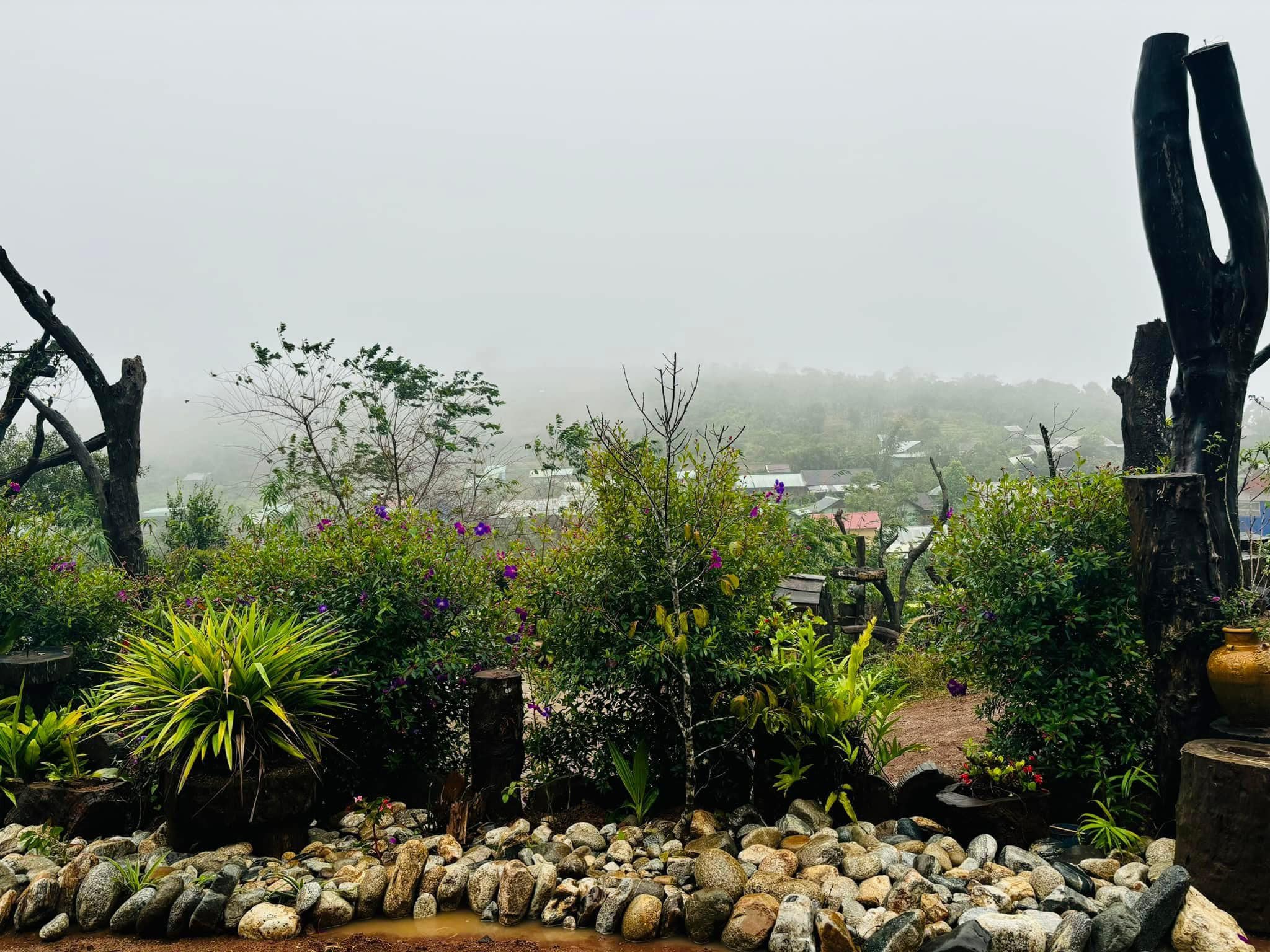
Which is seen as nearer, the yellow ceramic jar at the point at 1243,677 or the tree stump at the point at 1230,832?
the tree stump at the point at 1230,832

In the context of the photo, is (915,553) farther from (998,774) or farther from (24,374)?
(24,374)

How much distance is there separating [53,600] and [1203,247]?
9380mm

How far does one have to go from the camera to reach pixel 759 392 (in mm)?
63438

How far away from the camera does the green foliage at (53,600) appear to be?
7371mm

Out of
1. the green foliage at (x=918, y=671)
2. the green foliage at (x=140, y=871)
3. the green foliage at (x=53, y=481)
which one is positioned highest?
the green foliage at (x=53, y=481)

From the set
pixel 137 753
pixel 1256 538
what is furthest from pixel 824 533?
pixel 137 753

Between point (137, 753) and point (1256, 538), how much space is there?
25.9 ft

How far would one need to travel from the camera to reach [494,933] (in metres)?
3.83

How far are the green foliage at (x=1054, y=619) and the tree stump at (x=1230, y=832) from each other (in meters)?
0.60

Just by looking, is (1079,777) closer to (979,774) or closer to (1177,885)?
(979,774)

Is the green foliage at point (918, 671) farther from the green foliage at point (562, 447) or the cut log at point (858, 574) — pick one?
the green foliage at point (562, 447)

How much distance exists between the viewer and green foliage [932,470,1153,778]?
457cm

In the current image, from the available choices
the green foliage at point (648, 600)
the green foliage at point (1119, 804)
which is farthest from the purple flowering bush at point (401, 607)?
the green foliage at point (1119, 804)

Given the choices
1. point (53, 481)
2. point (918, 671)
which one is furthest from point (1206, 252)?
point (53, 481)
